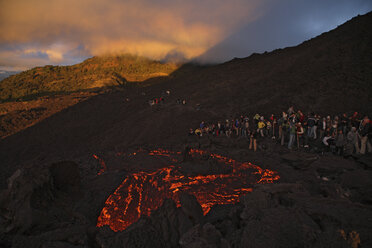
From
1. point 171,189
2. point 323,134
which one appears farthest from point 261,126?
point 171,189

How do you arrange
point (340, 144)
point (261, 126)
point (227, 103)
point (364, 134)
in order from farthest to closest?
1. point (227, 103)
2. point (261, 126)
3. point (340, 144)
4. point (364, 134)

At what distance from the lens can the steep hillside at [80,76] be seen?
62.6 m

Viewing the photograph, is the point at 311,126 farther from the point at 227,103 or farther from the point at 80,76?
the point at 80,76

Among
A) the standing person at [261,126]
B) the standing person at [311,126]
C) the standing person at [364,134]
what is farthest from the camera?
the standing person at [261,126]

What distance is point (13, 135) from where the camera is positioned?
30.3 meters

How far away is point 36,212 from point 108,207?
3.87 metres

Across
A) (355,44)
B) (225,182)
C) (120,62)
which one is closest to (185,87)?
(355,44)

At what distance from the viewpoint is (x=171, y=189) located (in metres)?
10.7

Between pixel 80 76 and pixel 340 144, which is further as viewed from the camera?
pixel 80 76

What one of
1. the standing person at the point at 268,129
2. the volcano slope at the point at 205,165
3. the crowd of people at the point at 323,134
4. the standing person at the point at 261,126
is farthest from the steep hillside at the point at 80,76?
the crowd of people at the point at 323,134

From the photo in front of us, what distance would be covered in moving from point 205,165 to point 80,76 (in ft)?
251

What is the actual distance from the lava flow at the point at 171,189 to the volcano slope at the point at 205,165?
469mm

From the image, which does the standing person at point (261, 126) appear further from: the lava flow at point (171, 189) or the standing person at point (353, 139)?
the standing person at point (353, 139)

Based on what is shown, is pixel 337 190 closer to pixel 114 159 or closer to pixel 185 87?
pixel 114 159
